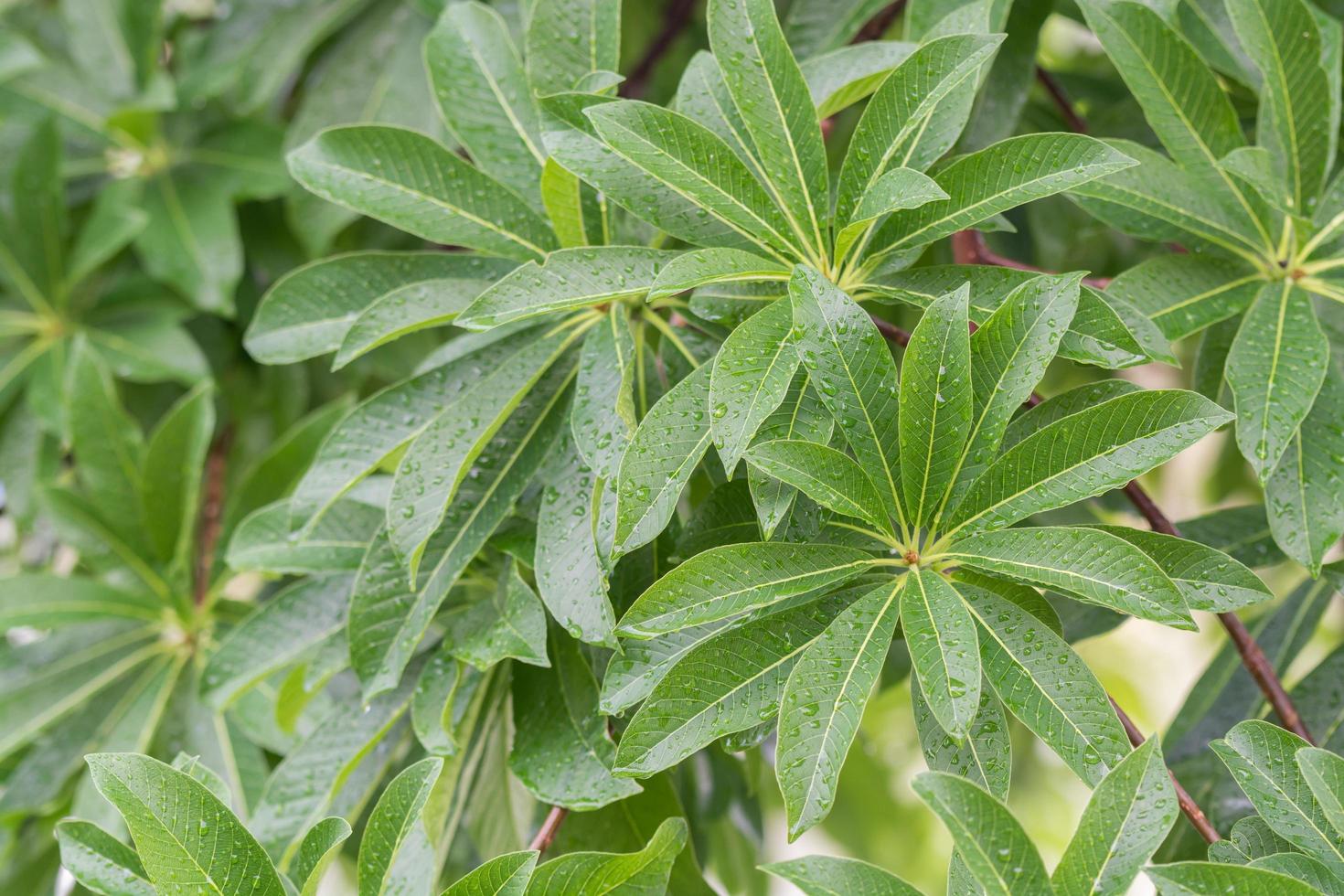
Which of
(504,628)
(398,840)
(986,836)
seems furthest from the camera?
(504,628)

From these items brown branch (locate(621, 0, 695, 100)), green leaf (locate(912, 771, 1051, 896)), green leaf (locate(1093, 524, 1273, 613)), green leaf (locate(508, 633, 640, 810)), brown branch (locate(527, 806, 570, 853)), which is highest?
brown branch (locate(621, 0, 695, 100))

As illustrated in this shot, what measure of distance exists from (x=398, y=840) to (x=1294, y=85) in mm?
757

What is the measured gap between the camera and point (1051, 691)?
1.88ft

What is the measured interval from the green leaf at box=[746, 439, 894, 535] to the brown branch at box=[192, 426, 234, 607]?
81 centimetres

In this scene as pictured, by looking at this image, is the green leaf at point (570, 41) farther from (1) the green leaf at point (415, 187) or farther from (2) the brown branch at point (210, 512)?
(2) the brown branch at point (210, 512)

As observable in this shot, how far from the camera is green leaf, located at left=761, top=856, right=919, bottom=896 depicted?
21.1 inches

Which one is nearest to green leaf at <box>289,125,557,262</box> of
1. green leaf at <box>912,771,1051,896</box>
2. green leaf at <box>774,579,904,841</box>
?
green leaf at <box>774,579,904,841</box>

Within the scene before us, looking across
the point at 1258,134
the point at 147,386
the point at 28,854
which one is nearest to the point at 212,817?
the point at 28,854

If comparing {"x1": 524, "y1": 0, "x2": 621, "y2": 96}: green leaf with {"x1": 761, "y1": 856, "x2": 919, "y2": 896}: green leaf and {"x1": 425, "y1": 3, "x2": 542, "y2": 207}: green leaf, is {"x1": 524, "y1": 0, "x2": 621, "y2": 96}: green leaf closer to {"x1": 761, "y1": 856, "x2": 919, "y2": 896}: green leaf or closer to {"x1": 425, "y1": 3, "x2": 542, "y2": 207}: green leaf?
{"x1": 425, "y1": 3, "x2": 542, "y2": 207}: green leaf

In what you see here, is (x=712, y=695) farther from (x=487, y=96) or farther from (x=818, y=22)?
(x=818, y=22)

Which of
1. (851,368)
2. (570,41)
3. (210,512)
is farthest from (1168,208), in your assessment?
(210,512)

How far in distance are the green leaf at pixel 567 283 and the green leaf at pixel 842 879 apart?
0.31 m

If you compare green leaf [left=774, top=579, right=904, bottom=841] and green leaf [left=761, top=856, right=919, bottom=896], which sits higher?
green leaf [left=774, top=579, right=904, bottom=841]

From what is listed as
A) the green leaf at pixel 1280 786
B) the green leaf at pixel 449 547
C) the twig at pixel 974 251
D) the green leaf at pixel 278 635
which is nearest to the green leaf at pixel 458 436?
the green leaf at pixel 449 547
